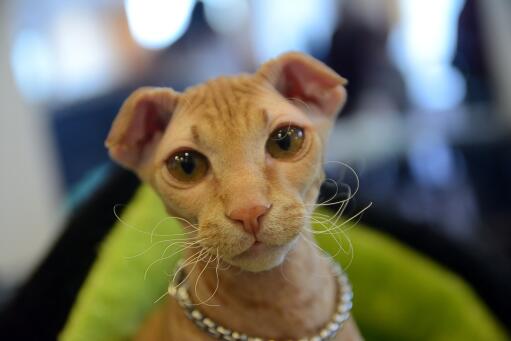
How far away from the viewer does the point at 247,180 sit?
317 millimetres

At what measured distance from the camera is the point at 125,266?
1.67ft

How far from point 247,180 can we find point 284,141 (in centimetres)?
4

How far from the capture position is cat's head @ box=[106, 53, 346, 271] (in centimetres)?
32

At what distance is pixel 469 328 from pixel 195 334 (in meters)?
0.33

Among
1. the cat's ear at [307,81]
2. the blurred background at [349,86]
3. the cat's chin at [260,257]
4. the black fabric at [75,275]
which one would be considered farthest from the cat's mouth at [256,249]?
A: the blurred background at [349,86]

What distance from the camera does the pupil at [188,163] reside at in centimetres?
34

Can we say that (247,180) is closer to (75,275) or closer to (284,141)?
(284,141)

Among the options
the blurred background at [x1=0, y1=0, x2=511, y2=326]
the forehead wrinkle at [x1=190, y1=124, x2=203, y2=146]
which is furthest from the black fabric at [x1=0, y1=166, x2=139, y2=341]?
the blurred background at [x1=0, y1=0, x2=511, y2=326]

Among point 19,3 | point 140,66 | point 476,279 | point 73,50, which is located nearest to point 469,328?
point 476,279

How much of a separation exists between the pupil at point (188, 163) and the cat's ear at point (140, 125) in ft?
0.13

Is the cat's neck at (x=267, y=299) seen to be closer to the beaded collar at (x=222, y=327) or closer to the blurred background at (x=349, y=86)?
the beaded collar at (x=222, y=327)

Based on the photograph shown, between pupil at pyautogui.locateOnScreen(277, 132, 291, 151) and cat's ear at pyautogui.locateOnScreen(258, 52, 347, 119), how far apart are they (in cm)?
4

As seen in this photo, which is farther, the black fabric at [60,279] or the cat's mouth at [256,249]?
the black fabric at [60,279]

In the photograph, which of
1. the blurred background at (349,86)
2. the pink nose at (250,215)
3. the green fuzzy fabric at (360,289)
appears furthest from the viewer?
the blurred background at (349,86)
